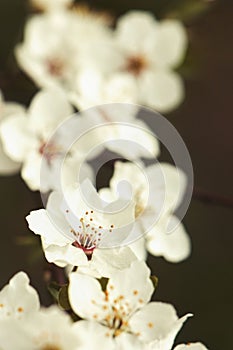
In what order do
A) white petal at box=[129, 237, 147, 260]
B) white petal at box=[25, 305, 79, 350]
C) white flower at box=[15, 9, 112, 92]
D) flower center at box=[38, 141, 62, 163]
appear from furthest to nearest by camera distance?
white flower at box=[15, 9, 112, 92]
flower center at box=[38, 141, 62, 163]
white petal at box=[129, 237, 147, 260]
white petal at box=[25, 305, 79, 350]

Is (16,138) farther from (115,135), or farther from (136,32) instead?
(136,32)

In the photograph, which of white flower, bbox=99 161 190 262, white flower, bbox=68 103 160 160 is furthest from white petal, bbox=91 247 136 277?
white flower, bbox=68 103 160 160

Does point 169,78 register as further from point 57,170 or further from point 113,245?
point 113,245

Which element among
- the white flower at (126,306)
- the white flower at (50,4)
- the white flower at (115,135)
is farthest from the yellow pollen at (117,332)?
the white flower at (50,4)

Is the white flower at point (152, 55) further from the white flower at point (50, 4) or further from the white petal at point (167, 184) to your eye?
the white petal at point (167, 184)

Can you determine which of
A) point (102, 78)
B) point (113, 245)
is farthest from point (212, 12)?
point (113, 245)

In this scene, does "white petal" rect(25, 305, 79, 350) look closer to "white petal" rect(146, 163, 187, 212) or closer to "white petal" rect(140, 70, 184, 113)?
"white petal" rect(146, 163, 187, 212)
